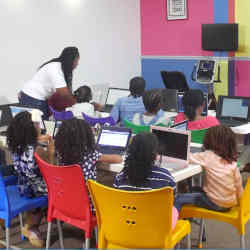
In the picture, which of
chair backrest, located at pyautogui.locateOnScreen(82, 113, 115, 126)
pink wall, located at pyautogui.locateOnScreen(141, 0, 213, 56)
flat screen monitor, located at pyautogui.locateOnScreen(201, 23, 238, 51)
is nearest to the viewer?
chair backrest, located at pyautogui.locateOnScreen(82, 113, 115, 126)

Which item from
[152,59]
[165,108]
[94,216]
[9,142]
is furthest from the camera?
[152,59]

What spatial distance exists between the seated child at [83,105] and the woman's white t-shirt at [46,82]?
21 cm

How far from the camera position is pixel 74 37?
7668mm

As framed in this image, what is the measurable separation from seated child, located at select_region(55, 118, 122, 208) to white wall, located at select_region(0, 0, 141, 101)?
158 inches

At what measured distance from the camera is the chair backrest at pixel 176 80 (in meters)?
7.45

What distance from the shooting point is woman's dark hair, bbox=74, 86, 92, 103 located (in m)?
4.79

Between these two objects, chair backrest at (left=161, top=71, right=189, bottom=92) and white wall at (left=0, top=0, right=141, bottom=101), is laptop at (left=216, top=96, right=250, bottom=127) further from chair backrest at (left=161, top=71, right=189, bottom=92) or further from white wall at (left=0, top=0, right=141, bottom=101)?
white wall at (left=0, top=0, right=141, bottom=101)

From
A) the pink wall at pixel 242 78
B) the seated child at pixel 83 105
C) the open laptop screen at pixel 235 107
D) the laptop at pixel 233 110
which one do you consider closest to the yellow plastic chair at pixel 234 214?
the laptop at pixel 233 110

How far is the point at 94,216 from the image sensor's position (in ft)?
9.04

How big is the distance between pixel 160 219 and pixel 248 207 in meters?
0.80

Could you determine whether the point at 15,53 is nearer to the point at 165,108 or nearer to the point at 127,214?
the point at 165,108

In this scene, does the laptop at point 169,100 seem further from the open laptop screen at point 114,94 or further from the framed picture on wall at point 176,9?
the framed picture on wall at point 176,9

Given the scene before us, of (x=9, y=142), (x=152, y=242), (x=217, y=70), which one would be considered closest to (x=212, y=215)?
(x=152, y=242)

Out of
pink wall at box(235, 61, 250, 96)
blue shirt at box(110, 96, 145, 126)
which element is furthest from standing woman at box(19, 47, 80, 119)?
pink wall at box(235, 61, 250, 96)
